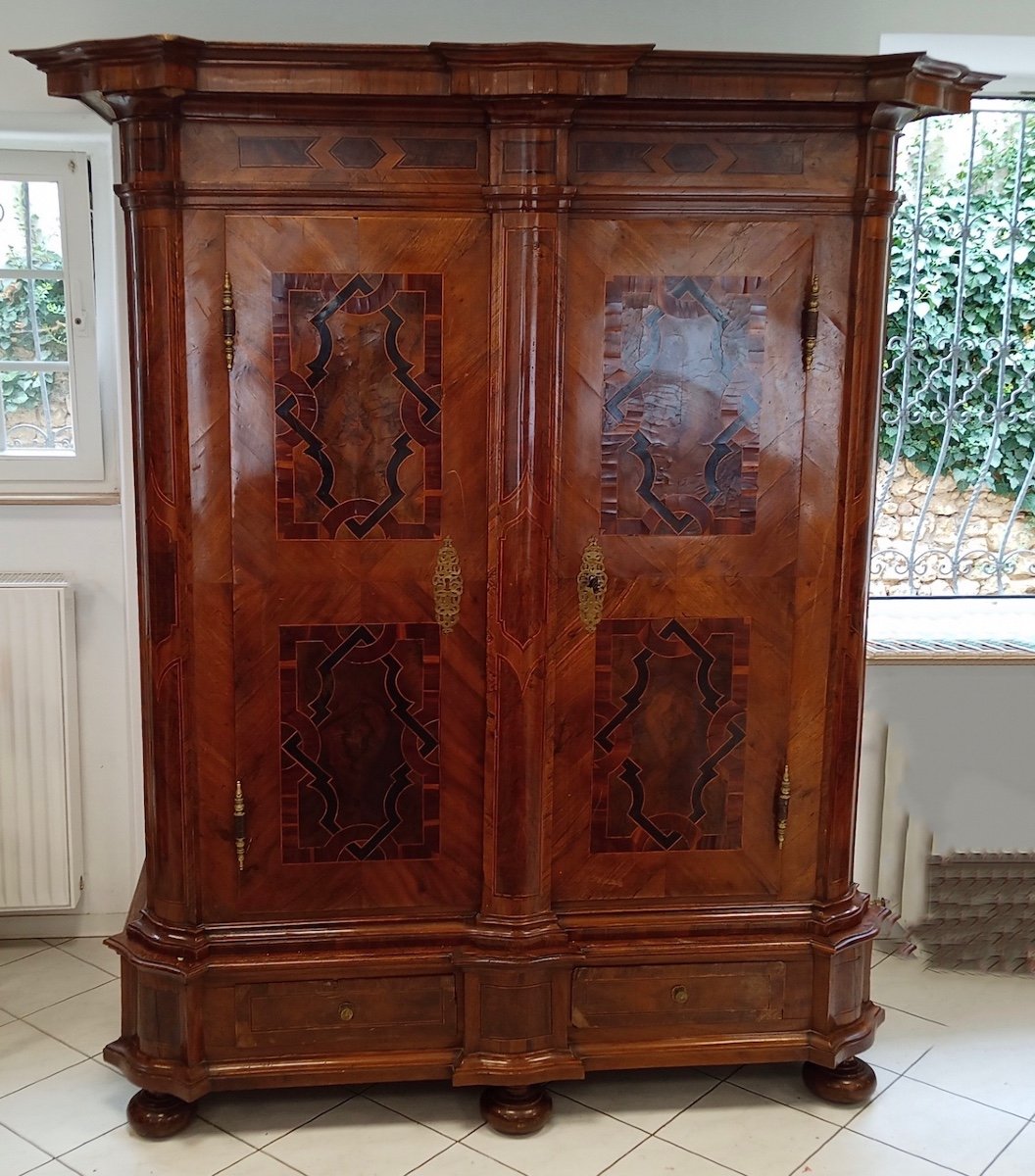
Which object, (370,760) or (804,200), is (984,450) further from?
(370,760)

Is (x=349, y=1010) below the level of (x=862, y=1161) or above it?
above

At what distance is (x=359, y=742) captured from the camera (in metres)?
2.44

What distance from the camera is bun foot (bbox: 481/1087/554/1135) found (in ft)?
8.16

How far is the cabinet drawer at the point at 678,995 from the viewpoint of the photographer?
8.27ft

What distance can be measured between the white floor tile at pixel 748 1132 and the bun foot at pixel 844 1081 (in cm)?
7

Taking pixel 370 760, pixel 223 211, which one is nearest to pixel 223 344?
pixel 223 211

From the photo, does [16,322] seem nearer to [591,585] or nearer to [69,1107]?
[591,585]

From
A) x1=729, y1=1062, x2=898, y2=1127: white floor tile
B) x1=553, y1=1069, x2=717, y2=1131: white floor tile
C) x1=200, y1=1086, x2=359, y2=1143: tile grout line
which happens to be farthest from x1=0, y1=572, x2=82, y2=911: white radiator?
x1=729, y1=1062, x2=898, y2=1127: white floor tile

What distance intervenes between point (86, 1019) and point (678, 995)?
133 centimetres

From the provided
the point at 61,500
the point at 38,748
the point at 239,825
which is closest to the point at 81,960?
the point at 38,748

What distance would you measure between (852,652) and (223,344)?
4.29ft

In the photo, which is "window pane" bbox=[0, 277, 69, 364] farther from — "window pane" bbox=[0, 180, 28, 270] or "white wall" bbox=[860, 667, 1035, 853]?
"white wall" bbox=[860, 667, 1035, 853]

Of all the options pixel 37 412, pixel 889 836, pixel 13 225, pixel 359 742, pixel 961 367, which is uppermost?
pixel 13 225

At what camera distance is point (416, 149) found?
2264mm
